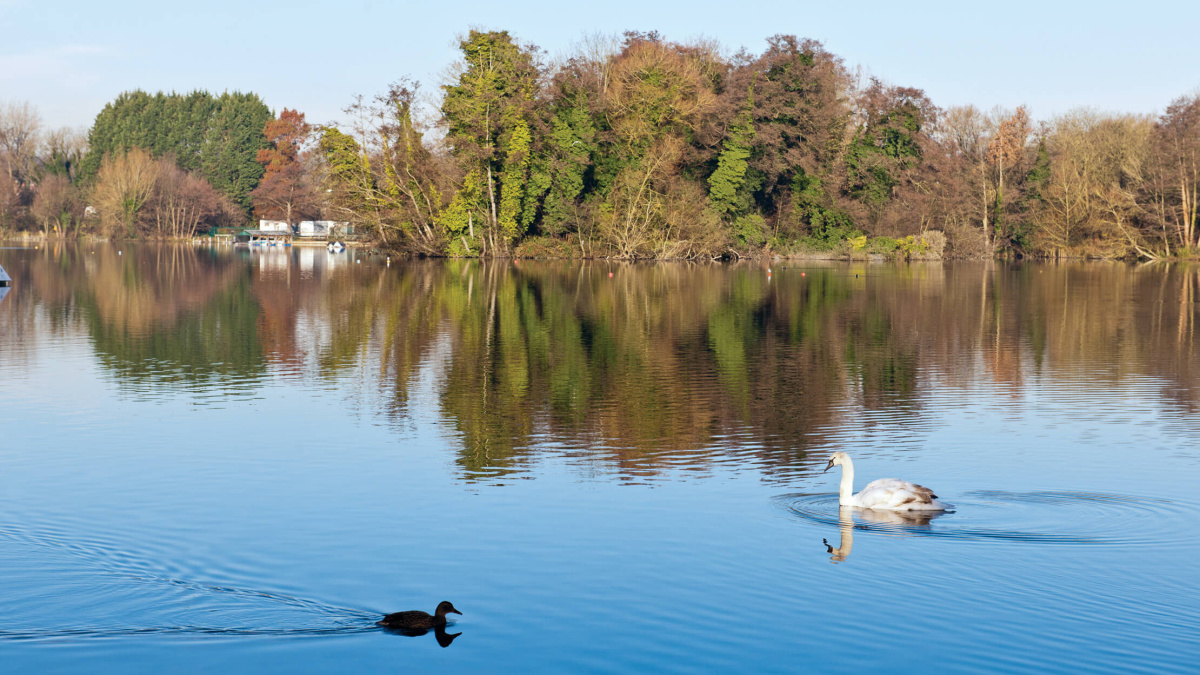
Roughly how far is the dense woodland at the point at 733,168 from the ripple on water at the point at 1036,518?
7361 centimetres

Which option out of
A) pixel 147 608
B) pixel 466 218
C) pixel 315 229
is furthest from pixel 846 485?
pixel 315 229

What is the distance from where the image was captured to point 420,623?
29.2ft

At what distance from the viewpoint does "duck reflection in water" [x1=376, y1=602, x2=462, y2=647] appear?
29.2 ft

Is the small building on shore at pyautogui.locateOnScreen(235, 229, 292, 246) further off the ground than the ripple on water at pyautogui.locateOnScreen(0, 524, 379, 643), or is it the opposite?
the small building on shore at pyautogui.locateOnScreen(235, 229, 292, 246)

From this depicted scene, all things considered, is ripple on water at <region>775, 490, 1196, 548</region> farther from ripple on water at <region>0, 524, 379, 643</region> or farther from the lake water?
ripple on water at <region>0, 524, 379, 643</region>

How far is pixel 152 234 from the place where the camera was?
149 metres

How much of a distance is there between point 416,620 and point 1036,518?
24.1 feet

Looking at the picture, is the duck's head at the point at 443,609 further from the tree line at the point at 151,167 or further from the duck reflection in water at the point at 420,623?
the tree line at the point at 151,167

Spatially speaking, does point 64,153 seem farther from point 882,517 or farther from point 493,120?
point 882,517

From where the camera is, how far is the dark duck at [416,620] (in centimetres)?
889

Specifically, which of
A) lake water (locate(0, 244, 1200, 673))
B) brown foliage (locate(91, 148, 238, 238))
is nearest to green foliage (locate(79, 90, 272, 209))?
brown foliage (locate(91, 148, 238, 238))

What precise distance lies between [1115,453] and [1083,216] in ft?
306

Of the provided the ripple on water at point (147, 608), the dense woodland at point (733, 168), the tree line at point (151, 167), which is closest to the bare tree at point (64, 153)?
the tree line at point (151, 167)

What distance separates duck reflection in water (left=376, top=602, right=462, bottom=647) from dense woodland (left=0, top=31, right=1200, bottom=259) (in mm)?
77325
